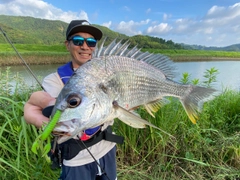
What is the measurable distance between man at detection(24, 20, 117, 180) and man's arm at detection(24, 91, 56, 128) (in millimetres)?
37

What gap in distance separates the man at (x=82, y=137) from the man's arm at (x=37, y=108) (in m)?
0.04

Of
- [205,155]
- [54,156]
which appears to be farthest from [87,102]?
[205,155]

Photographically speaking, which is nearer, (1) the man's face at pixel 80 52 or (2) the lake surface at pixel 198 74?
(1) the man's face at pixel 80 52

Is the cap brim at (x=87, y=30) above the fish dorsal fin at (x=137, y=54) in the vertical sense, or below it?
above

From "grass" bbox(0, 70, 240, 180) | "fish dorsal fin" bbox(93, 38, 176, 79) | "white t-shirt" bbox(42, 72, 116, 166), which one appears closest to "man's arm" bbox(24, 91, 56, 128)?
"white t-shirt" bbox(42, 72, 116, 166)

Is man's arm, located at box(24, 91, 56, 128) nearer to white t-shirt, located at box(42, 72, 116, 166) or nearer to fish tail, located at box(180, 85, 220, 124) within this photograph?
white t-shirt, located at box(42, 72, 116, 166)

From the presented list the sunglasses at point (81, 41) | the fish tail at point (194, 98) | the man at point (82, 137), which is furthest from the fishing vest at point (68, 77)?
the fish tail at point (194, 98)

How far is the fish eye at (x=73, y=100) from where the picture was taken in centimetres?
119

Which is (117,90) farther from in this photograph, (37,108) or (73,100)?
(37,108)

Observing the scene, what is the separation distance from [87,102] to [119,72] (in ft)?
1.32

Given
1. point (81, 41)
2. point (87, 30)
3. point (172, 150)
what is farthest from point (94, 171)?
point (172, 150)

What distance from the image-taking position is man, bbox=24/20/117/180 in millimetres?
1675

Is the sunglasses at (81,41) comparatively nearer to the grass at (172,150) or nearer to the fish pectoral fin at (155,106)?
the fish pectoral fin at (155,106)

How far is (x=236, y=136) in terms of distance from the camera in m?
3.48
